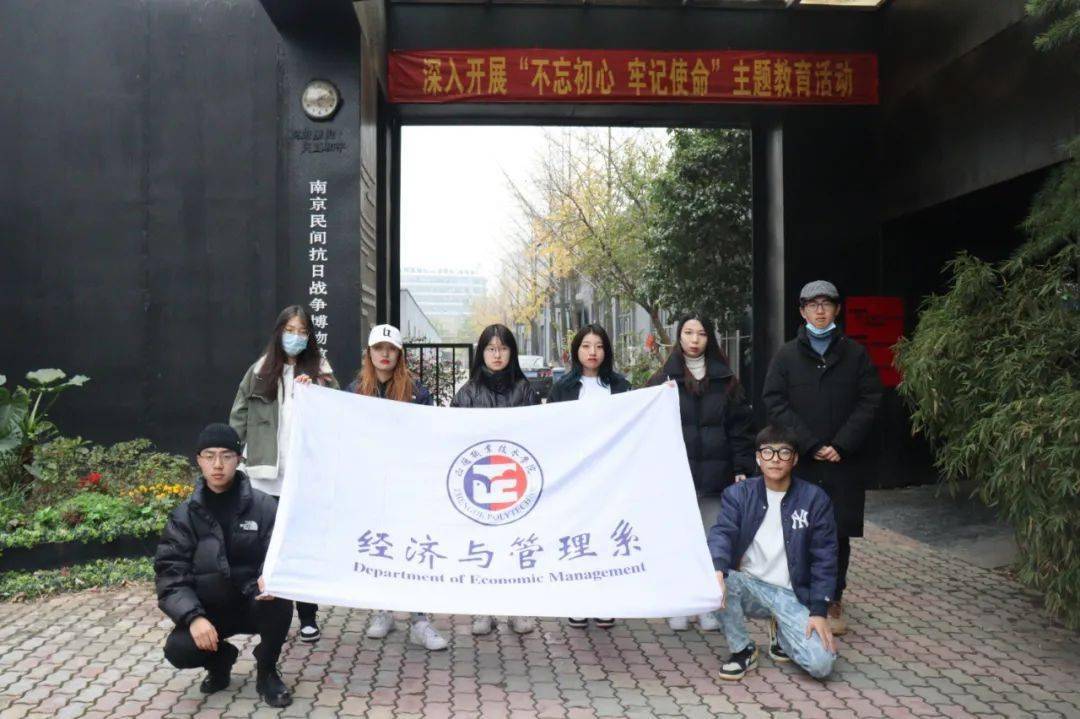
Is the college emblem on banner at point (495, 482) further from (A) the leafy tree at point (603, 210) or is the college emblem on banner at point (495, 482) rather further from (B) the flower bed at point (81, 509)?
(A) the leafy tree at point (603, 210)

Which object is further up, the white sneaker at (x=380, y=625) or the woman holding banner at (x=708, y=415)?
the woman holding banner at (x=708, y=415)

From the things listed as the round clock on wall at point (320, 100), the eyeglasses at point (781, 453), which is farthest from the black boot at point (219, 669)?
the round clock on wall at point (320, 100)

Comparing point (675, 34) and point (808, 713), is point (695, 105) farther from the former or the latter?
point (808, 713)

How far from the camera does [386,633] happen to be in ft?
A: 15.8

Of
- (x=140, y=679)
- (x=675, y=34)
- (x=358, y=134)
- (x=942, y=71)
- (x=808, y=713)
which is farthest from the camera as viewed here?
(x=675, y=34)

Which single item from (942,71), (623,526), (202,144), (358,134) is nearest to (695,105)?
(942,71)

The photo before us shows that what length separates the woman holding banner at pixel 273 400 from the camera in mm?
4797

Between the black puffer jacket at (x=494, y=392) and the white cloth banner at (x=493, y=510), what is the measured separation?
46cm

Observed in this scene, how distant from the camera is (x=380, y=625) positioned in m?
4.77

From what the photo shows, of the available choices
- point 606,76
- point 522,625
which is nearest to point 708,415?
point 522,625

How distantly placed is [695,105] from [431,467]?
20.3ft

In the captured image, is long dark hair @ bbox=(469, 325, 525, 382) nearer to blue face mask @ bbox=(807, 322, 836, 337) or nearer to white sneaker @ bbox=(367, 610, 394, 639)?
white sneaker @ bbox=(367, 610, 394, 639)

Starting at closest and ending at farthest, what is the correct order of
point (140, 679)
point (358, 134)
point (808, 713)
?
point (808, 713) < point (140, 679) < point (358, 134)

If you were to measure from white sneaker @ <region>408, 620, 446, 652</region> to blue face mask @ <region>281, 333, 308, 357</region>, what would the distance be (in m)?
1.48
